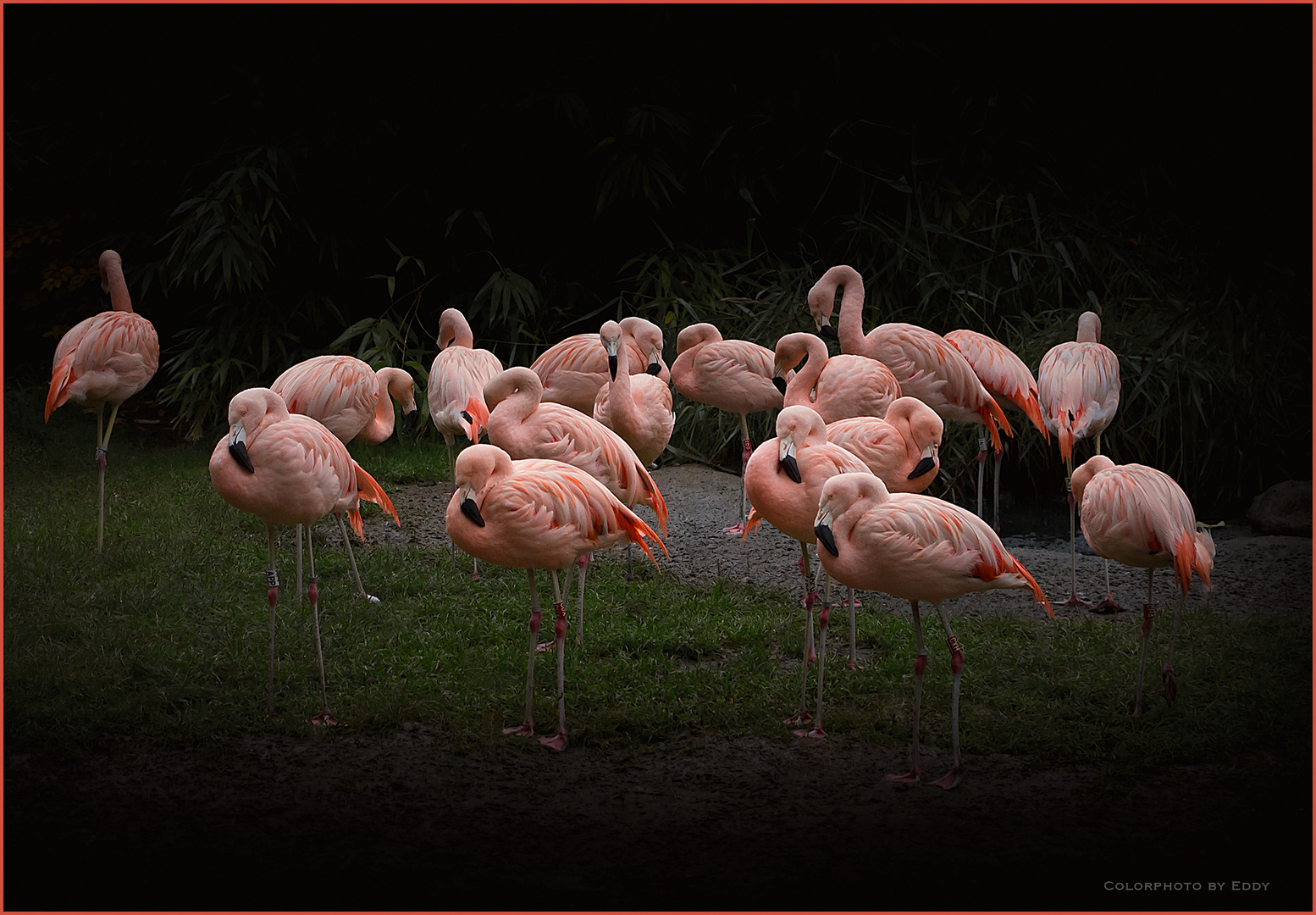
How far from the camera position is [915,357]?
5172 millimetres

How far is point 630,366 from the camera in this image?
5.52m

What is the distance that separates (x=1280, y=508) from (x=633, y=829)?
14.0 feet

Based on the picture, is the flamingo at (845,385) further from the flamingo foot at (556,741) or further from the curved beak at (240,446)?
the curved beak at (240,446)

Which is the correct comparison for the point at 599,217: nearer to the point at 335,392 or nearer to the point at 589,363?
the point at 589,363

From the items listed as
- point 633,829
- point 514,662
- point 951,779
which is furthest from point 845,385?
point 633,829

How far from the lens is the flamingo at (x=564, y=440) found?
13.1 feet

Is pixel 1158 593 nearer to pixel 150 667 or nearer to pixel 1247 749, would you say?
pixel 1247 749

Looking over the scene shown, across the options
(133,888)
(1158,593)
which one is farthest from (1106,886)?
(1158,593)

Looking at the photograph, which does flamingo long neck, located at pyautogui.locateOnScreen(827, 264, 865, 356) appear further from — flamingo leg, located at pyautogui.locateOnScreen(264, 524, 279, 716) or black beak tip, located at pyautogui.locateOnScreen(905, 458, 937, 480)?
flamingo leg, located at pyautogui.locateOnScreen(264, 524, 279, 716)

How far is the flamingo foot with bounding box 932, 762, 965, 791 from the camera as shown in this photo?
2797mm

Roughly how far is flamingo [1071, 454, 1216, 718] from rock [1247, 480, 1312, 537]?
206 centimetres

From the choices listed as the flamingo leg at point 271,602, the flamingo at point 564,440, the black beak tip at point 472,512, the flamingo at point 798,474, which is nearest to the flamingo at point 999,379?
the flamingo at point 564,440

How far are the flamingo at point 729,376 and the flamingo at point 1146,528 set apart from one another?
2175mm

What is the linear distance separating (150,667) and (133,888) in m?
1.31
